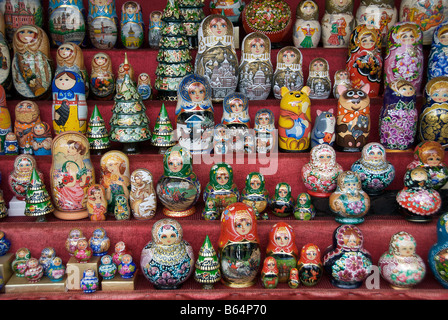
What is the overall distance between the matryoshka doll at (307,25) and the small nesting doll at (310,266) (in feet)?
7.26

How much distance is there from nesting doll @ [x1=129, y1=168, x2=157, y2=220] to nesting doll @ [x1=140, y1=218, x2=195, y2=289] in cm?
34

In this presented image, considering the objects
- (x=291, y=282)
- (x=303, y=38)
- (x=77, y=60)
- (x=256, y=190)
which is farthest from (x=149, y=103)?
(x=291, y=282)

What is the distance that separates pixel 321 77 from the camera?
14.5 feet

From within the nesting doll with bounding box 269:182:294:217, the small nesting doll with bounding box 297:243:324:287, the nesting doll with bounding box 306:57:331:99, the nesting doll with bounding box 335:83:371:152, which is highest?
the nesting doll with bounding box 306:57:331:99

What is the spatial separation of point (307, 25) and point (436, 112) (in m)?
1.46

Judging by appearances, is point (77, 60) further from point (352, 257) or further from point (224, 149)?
point (352, 257)

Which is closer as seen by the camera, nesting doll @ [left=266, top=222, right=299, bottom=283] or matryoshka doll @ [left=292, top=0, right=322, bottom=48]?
nesting doll @ [left=266, top=222, right=299, bottom=283]

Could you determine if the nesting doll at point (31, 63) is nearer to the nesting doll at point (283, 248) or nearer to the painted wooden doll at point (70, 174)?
the painted wooden doll at point (70, 174)

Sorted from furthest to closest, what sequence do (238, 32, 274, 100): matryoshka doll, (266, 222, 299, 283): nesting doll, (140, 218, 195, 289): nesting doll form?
(238, 32, 274, 100): matryoshka doll < (266, 222, 299, 283): nesting doll < (140, 218, 195, 289): nesting doll

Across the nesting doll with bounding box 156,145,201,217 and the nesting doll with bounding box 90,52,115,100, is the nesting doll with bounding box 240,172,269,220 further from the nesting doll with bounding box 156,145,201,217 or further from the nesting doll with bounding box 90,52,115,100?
the nesting doll with bounding box 90,52,115,100

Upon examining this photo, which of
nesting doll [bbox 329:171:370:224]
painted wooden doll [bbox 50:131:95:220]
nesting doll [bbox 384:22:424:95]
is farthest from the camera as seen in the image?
nesting doll [bbox 384:22:424:95]

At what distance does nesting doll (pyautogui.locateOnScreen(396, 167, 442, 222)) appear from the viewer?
352 cm

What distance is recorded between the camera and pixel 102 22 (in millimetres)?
4715

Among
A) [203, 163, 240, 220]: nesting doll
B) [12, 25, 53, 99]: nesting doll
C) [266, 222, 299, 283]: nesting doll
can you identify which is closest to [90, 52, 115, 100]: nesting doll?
[12, 25, 53, 99]: nesting doll
